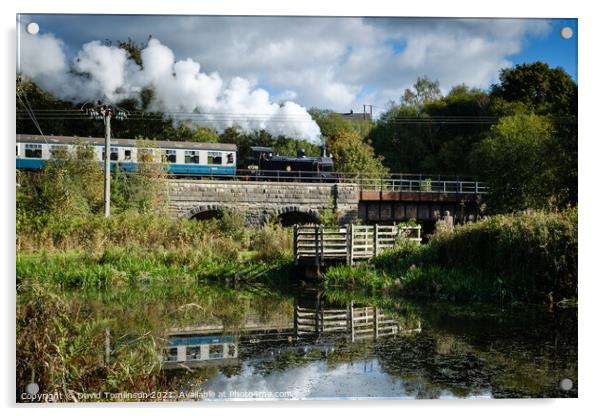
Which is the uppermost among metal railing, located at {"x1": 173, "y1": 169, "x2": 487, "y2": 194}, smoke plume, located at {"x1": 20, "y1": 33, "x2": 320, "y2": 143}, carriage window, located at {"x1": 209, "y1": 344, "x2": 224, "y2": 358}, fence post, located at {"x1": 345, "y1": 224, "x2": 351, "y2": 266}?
smoke plume, located at {"x1": 20, "y1": 33, "x2": 320, "y2": 143}

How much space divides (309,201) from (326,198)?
0.53 metres

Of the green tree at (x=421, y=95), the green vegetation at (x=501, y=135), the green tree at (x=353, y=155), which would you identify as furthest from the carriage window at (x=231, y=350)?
the green tree at (x=353, y=155)

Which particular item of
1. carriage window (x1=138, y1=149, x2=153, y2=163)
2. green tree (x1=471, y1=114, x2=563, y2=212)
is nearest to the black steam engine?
carriage window (x1=138, y1=149, x2=153, y2=163)

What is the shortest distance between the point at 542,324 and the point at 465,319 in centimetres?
103

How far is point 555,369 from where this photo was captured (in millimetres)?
5965

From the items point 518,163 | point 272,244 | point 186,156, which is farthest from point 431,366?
point 186,156

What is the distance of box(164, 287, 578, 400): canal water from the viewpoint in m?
5.58

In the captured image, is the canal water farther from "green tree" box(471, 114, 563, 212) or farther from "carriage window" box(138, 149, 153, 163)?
"carriage window" box(138, 149, 153, 163)

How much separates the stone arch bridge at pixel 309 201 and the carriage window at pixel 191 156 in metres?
1.26

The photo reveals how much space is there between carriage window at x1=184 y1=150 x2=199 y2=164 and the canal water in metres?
12.2

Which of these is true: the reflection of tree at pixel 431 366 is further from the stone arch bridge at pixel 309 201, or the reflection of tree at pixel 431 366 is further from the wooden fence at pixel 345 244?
the stone arch bridge at pixel 309 201

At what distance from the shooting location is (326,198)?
22156 millimetres

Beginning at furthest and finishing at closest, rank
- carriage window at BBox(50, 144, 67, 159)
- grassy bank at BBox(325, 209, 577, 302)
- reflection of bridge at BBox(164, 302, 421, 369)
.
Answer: carriage window at BBox(50, 144, 67, 159) < grassy bank at BBox(325, 209, 577, 302) < reflection of bridge at BBox(164, 302, 421, 369)

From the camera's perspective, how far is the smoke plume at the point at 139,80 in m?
6.25
